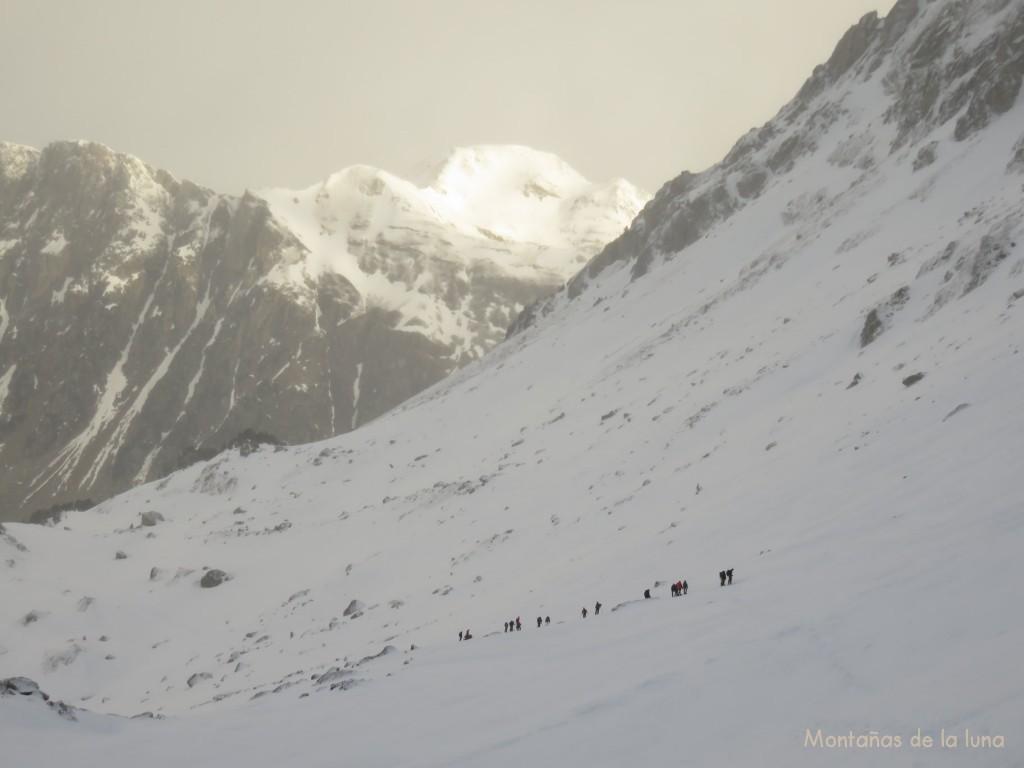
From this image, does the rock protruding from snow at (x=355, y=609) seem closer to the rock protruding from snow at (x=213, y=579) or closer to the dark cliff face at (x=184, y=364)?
the rock protruding from snow at (x=213, y=579)

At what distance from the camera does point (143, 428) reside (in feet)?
559

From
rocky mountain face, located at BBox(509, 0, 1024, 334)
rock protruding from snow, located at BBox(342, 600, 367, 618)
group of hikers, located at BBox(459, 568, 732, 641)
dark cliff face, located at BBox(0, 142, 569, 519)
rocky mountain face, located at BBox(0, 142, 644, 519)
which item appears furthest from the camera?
rocky mountain face, located at BBox(0, 142, 644, 519)

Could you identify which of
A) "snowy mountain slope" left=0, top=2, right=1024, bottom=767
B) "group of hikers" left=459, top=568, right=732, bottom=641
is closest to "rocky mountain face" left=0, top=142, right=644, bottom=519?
"snowy mountain slope" left=0, top=2, right=1024, bottom=767

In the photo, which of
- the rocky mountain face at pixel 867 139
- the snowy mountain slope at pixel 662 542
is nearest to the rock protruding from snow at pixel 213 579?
the snowy mountain slope at pixel 662 542

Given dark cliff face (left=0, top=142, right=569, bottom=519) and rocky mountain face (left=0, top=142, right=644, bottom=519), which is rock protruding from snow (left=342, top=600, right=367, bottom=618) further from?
rocky mountain face (left=0, top=142, right=644, bottom=519)

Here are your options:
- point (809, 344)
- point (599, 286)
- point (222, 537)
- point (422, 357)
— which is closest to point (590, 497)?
point (809, 344)

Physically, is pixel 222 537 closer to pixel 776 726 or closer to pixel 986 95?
pixel 776 726

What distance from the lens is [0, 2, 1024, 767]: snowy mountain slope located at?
10.8 meters

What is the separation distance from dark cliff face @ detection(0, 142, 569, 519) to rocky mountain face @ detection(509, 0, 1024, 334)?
238 ft

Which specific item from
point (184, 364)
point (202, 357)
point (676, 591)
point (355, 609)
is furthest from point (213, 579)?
point (184, 364)

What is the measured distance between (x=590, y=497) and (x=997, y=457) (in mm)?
21586

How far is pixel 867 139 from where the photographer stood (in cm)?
7262

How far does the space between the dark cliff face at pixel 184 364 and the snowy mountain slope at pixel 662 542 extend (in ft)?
305

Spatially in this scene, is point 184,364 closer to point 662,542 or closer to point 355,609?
point 355,609
